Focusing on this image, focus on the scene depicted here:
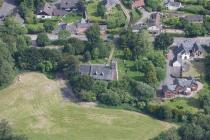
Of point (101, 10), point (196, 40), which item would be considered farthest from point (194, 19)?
point (101, 10)

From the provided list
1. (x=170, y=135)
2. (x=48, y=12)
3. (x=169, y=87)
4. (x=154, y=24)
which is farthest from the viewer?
(x=48, y=12)

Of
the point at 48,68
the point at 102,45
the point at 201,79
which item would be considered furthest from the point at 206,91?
the point at 48,68

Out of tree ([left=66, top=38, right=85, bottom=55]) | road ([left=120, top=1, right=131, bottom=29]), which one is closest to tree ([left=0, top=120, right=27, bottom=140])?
tree ([left=66, top=38, right=85, bottom=55])

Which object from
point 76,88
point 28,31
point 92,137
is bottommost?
point 92,137

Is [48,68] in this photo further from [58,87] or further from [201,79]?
[201,79]

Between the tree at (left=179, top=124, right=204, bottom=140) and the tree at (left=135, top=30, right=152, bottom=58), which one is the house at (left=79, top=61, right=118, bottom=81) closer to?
the tree at (left=135, top=30, right=152, bottom=58)

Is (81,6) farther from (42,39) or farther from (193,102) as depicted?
(193,102)
